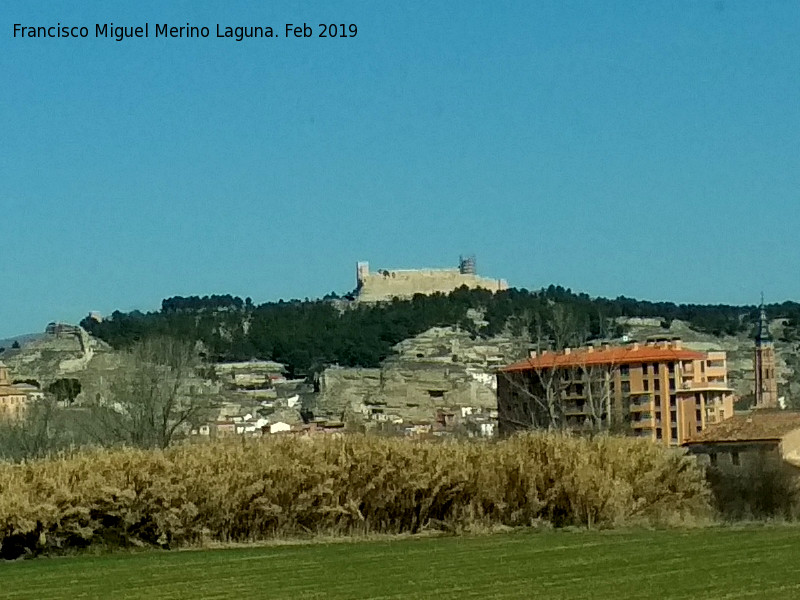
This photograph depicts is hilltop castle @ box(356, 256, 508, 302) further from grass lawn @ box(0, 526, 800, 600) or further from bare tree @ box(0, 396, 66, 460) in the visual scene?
grass lawn @ box(0, 526, 800, 600)

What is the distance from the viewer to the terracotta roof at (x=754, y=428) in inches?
2110

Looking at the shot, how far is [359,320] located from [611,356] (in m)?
64.9

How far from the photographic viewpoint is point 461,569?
2034cm

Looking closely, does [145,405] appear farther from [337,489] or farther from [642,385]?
[642,385]

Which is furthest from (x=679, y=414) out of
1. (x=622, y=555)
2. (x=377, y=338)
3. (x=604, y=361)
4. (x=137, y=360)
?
(x=622, y=555)

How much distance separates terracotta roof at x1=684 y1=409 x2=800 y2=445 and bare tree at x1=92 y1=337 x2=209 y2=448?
19878 millimetres

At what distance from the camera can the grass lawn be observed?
17.1 m

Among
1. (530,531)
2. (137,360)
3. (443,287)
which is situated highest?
(443,287)

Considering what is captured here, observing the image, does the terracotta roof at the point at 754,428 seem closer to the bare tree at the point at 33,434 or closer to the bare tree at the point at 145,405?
the bare tree at the point at 145,405

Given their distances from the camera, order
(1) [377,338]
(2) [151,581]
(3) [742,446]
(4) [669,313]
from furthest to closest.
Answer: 1. (4) [669,313]
2. (1) [377,338]
3. (3) [742,446]
4. (2) [151,581]

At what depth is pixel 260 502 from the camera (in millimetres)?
30312

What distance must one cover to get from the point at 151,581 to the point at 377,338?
13119 cm

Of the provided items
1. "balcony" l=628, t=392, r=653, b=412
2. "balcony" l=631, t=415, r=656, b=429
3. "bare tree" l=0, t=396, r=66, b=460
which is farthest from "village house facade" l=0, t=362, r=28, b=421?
"balcony" l=631, t=415, r=656, b=429

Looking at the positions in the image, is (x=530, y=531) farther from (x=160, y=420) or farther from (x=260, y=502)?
(x=160, y=420)
